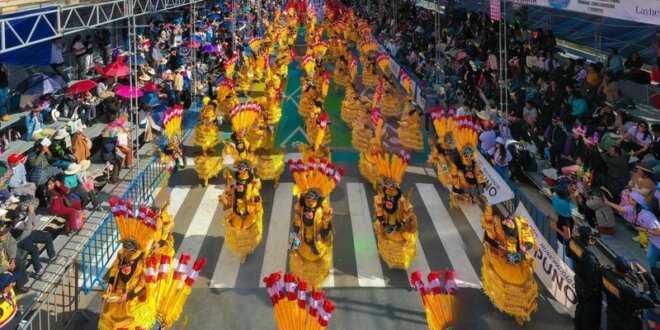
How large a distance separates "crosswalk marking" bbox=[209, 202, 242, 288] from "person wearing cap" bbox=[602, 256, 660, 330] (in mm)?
5947

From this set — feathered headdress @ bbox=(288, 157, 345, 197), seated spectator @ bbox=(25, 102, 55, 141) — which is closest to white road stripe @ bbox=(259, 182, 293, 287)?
feathered headdress @ bbox=(288, 157, 345, 197)

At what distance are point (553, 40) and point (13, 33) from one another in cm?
1803

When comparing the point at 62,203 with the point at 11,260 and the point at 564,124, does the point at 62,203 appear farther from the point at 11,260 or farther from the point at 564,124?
the point at 564,124

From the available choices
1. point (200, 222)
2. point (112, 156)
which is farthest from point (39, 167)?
point (200, 222)

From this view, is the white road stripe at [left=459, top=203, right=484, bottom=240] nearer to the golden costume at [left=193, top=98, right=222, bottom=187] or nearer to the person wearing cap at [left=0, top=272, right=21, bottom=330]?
the golden costume at [left=193, top=98, right=222, bottom=187]

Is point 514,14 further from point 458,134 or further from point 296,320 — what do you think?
point 296,320

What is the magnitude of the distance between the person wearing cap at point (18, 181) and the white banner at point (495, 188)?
9.57 m

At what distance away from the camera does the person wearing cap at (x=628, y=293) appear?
6305 mm

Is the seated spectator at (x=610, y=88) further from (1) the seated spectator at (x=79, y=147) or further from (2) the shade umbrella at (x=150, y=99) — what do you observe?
(1) the seated spectator at (x=79, y=147)

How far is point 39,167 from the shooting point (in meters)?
11.5

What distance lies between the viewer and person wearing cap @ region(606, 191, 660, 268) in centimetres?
850

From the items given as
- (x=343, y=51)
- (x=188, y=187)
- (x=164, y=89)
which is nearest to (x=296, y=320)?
(x=188, y=187)

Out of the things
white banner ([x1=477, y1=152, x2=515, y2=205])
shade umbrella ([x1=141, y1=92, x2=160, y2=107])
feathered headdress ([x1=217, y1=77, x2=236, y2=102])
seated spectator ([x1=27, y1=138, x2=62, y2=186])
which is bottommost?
white banner ([x1=477, y1=152, x2=515, y2=205])

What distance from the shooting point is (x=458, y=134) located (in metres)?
12.2
